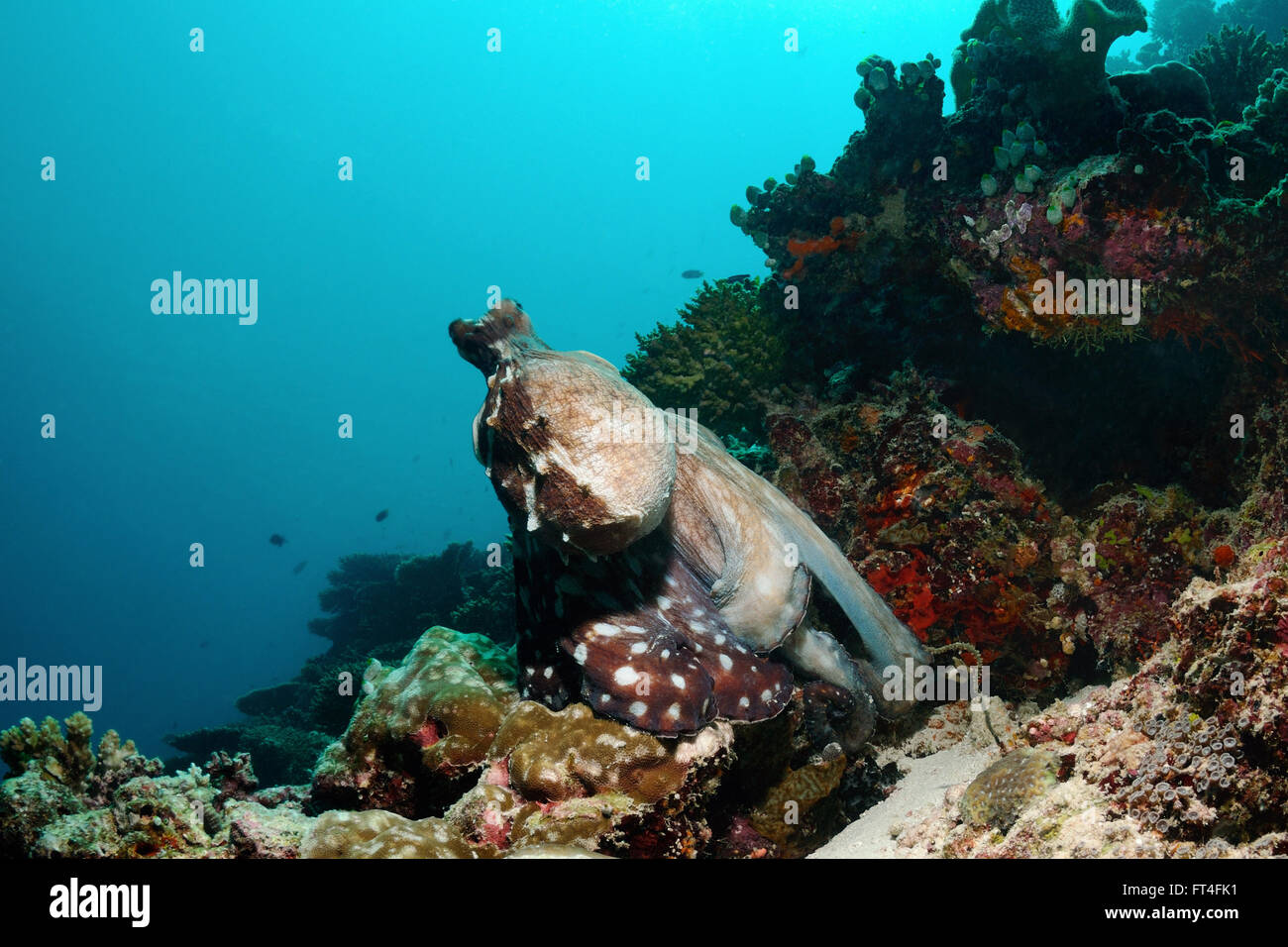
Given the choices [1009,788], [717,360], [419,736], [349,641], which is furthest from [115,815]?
[349,641]

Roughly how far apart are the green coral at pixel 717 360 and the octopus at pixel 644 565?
8.40 ft

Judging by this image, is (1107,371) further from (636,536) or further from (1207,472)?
Result: (636,536)

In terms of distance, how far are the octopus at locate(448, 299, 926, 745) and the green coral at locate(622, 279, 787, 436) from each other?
2560 millimetres

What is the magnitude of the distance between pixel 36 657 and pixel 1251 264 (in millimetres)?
121683

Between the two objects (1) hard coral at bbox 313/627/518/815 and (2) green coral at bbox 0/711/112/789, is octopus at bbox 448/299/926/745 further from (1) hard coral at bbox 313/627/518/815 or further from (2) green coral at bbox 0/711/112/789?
(2) green coral at bbox 0/711/112/789

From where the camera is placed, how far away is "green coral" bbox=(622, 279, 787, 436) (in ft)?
20.8

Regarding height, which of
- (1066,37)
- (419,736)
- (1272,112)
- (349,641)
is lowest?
(349,641)

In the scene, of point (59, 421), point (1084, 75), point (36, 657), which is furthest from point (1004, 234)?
point (59, 421)

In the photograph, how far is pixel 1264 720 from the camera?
2012 millimetres

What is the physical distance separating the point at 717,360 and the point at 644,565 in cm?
365

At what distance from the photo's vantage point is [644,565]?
3.47 metres

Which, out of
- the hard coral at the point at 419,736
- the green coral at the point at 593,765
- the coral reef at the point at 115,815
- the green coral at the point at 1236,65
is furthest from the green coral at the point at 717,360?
the green coral at the point at 1236,65

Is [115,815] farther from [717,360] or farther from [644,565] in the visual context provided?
[717,360]
